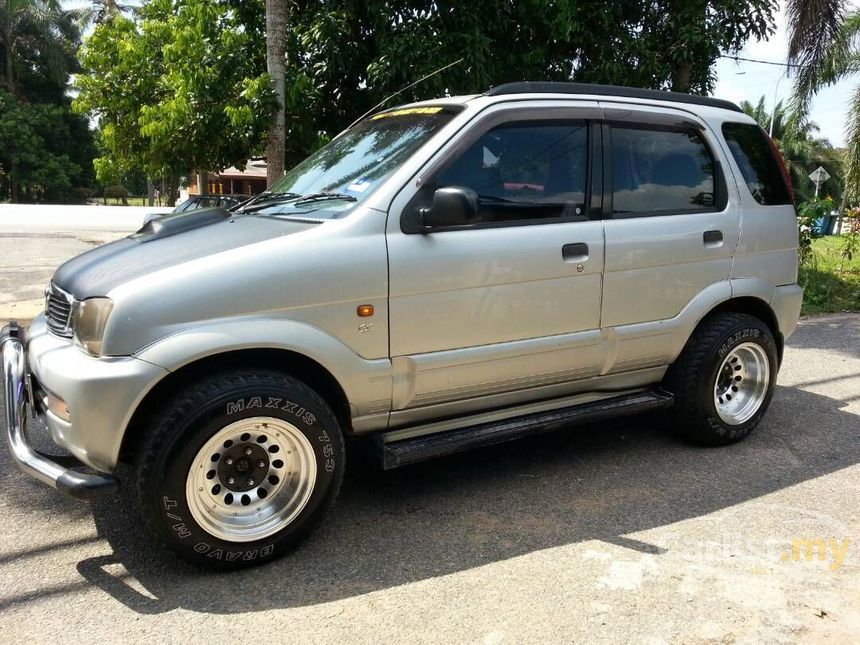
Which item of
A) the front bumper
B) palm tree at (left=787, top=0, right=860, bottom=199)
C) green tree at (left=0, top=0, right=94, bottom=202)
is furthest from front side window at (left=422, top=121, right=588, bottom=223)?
green tree at (left=0, top=0, right=94, bottom=202)

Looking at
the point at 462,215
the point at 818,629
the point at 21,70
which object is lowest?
the point at 818,629

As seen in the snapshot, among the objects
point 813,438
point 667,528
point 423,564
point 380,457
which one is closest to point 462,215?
point 380,457

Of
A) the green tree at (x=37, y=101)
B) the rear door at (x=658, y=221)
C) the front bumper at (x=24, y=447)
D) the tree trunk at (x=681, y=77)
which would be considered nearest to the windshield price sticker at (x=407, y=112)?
the rear door at (x=658, y=221)

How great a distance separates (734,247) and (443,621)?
9.78 feet

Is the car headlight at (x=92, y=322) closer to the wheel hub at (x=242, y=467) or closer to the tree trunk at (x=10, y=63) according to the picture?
the wheel hub at (x=242, y=467)

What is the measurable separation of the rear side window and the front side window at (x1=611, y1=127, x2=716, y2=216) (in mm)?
277

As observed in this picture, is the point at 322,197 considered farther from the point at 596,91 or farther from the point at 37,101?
the point at 37,101

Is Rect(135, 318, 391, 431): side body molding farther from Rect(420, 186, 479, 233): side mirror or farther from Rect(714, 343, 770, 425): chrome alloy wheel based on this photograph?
Rect(714, 343, 770, 425): chrome alloy wheel

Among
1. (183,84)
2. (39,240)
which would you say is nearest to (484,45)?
(183,84)

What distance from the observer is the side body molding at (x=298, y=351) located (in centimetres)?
299

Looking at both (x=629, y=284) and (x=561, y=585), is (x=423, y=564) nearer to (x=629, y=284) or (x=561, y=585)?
(x=561, y=585)

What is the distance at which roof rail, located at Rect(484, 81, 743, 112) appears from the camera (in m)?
3.93

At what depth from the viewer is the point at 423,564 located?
3.33m

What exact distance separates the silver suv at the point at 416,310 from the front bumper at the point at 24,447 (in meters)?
0.01
